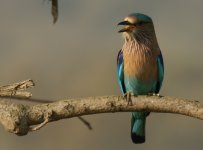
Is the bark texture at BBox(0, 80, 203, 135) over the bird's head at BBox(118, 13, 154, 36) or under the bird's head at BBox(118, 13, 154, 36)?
under

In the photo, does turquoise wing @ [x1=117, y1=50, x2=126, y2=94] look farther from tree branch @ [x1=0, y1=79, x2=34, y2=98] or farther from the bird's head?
tree branch @ [x1=0, y1=79, x2=34, y2=98]

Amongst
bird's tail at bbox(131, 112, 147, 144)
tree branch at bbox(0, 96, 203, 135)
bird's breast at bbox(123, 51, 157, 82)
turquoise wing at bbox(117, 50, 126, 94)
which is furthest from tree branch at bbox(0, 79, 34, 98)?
bird's tail at bbox(131, 112, 147, 144)

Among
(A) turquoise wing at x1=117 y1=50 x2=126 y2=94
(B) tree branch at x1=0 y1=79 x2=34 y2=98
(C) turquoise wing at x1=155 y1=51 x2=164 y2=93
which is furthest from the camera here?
(A) turquoise wing at x1=117 y1=50 x2=126 y2=94

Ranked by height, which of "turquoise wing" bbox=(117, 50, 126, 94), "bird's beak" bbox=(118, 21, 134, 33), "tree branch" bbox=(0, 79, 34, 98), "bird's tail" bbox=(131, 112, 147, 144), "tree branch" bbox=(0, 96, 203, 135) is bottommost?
"bird's tail" bbox=(131, 112, 147, 144)

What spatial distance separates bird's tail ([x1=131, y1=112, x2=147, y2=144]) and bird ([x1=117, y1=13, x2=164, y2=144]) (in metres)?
0.55

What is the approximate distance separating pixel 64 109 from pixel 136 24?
3.06m

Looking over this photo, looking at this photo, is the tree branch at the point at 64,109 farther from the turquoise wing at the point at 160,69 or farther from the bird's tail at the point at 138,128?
the bird's tail at the point at 138,128

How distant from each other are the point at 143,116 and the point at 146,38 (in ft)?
3.62

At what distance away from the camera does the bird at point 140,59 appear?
35.1 ft

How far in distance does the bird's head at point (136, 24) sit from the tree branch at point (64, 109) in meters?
2.51

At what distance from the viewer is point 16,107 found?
307 inches

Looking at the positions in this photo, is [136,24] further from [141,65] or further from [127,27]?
[141,65]

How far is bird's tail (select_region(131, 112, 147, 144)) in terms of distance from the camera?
1131 cm

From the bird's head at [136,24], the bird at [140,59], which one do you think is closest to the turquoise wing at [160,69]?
the bird at [140,59]
